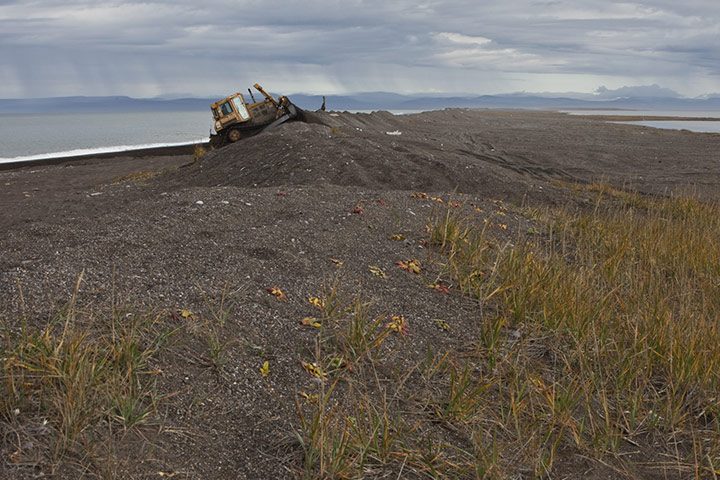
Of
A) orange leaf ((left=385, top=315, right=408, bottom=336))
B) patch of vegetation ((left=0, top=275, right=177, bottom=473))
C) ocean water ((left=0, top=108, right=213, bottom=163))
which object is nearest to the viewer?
patch of vegetation ((left=0, top=275, right=177, bottom=473))

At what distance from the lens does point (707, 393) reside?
4062 millimetres

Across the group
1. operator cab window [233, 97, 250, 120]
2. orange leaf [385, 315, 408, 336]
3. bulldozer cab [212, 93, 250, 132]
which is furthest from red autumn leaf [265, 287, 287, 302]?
operator cab window [233, 97, 250, 120]

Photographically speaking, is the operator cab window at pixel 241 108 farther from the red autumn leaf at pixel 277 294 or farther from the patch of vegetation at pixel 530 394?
A: the red autumn leaf at pixel 277 294

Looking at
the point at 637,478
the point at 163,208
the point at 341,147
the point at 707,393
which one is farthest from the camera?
the point at 341,147

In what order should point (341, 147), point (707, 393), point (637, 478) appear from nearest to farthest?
point (637, 478) → point (707, 393) → point (341, 147)

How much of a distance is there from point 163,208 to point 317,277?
320 centimetres

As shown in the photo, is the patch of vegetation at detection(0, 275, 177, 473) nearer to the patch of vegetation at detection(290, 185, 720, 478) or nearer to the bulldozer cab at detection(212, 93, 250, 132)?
the patch of vegetation at detection(290, 185, 720, 478)

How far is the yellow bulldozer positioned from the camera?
26422mm

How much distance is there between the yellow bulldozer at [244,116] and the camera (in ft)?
86.7

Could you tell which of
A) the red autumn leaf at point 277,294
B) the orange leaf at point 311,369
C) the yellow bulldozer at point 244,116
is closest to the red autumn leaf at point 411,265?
the red autumn leaf at point 277,294

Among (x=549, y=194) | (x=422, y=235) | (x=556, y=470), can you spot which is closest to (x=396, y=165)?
(x=549, y=194)

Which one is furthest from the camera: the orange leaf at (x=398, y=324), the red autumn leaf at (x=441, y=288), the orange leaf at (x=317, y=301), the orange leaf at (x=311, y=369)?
the red autumn leaf at (x=441, y=288)

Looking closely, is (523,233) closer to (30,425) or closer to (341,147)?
(30,425)

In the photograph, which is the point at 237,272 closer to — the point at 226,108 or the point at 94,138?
the point at 226,108
